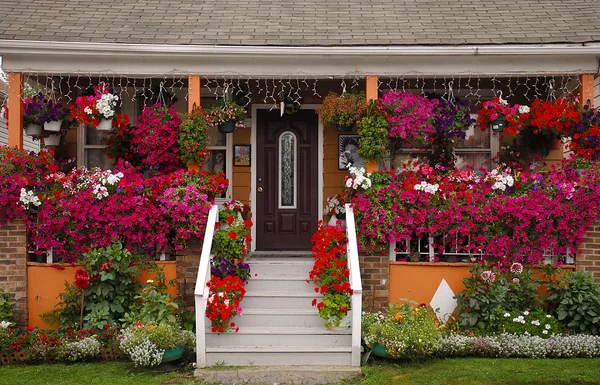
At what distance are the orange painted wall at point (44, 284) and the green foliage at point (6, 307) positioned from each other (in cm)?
27

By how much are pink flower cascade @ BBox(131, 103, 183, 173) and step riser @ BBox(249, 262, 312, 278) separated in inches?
72.9

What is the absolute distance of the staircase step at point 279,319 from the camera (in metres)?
6.89

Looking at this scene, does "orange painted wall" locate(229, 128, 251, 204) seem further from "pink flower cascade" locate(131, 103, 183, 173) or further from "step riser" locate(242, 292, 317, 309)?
"step riser" locate(242, 292, 317, 309)

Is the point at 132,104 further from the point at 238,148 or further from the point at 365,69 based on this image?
the point at 365,69

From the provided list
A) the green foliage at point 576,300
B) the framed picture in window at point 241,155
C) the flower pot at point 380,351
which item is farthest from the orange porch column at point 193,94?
the green foliage at point 576,300

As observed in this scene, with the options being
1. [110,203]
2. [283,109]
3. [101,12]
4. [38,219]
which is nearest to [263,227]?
[283,109]

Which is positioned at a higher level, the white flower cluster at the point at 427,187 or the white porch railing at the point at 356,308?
the white flower cluster at the point at 427,187

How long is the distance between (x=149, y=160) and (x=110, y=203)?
988 millimetres

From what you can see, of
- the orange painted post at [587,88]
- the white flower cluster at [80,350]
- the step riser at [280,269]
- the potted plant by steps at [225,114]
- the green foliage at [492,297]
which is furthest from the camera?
the potted plant by steps at [225,114]

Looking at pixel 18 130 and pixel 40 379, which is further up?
pixel 18 130

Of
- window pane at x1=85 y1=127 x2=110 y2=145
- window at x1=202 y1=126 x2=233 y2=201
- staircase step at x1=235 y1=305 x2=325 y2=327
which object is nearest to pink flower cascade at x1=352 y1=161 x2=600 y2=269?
staircase step at x1=235 y1=305 x2=325 y2=327

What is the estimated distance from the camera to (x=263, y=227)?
9422 millimetres

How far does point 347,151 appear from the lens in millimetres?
9430

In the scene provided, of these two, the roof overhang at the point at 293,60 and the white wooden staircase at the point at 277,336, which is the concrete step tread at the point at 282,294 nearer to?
the white wooden staircase at the point at 277,336
